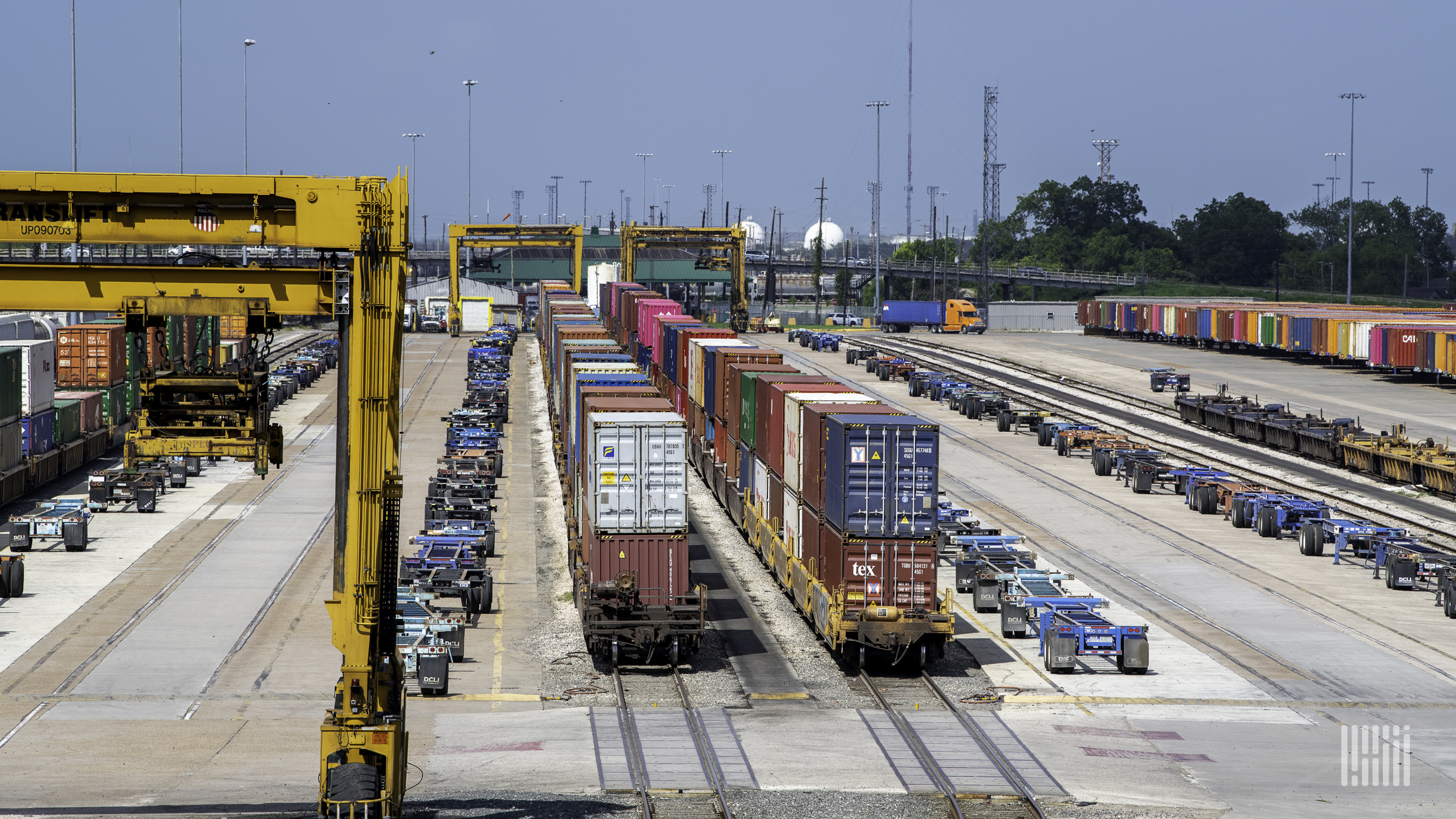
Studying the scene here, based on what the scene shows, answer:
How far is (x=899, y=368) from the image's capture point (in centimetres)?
10425

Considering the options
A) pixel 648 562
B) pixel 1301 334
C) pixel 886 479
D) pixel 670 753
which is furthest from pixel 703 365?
pixel 1301 334

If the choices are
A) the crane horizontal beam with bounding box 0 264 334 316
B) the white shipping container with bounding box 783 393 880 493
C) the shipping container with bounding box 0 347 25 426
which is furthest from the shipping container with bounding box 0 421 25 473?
the crane horizontal beam with bounding box 0 264 334 316

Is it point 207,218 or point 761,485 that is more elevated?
point 207,218

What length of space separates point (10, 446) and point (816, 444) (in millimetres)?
34680

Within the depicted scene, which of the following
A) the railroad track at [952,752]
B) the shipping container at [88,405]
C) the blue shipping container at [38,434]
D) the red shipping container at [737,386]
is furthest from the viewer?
the shipping container at [88,405]

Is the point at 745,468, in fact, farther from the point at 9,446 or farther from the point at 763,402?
the point at 9,446

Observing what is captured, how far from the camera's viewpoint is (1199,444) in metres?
74.9

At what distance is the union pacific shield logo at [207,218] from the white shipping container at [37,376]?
39.0m

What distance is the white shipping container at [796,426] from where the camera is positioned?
38250mm

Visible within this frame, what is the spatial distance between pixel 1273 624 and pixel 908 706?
13.0 meters

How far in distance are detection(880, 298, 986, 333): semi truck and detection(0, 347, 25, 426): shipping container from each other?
10912cm

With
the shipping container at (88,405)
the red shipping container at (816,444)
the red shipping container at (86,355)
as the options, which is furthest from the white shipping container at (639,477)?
the red shipping container at (86,355)

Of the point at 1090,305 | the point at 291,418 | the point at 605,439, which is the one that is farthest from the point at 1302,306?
the point at 605,439

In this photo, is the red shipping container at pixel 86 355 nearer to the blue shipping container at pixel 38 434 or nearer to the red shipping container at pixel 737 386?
the blue shipping container at pixel 38 434
